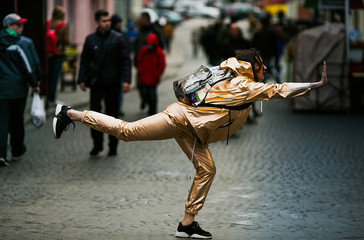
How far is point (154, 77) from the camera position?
41.1 feet

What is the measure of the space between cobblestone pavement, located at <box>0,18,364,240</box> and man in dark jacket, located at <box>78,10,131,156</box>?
29.1 inches

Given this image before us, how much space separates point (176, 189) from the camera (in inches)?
300

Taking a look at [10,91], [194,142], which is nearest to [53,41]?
[10,91]

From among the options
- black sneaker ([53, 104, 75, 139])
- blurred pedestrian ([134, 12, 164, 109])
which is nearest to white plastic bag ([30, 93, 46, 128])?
black sneaker ([53, 104, 75, 139])

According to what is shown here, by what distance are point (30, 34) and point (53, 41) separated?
923mm

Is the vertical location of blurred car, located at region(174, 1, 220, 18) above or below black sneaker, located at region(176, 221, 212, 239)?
below

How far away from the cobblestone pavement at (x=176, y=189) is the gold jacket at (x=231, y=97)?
3.00 feet

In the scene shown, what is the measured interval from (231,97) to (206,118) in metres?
0.24

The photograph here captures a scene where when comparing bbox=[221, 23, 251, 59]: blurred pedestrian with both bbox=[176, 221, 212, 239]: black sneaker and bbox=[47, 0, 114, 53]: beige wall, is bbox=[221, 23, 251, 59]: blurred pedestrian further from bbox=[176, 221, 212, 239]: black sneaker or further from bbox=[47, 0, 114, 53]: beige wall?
bbox=[47, 0, 114, 53]: beige wall

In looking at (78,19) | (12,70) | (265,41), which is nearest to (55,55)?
(265,41)

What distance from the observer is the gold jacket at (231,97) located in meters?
5.33

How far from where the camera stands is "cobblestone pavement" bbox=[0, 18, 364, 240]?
6.01 m

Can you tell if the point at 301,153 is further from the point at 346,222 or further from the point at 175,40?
the point at 175,40

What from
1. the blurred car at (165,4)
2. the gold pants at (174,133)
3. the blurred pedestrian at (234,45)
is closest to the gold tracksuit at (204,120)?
the gold pants at (174,133)
